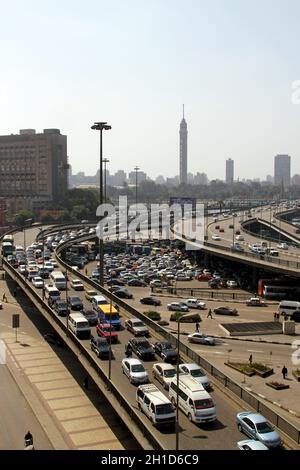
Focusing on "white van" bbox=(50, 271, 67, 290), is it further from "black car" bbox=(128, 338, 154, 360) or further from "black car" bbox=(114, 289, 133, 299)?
"black car" bbox=(128, 338, 154, 360)

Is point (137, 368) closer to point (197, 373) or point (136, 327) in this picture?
point (197, 373)

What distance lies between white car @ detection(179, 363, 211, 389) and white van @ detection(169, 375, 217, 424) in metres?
0.93

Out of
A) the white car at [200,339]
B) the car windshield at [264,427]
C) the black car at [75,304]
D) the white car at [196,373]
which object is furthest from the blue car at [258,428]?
the black car at [75,304]

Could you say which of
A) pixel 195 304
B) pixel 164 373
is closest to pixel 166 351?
pixel 164 373

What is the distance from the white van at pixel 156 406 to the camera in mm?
14281

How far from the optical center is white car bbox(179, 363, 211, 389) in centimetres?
1680

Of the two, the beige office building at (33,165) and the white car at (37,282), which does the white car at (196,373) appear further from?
the beige office building at (33,165)

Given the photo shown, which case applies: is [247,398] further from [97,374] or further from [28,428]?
[28,428]

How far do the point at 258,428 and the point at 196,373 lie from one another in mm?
3742

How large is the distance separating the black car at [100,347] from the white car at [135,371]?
170cm

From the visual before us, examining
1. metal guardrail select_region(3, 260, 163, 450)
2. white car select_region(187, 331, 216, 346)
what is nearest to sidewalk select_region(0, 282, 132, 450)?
metal guardrail select_region(3, 260, 163, 450)

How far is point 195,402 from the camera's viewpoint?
14.6 meters

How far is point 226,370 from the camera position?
76.9ft
